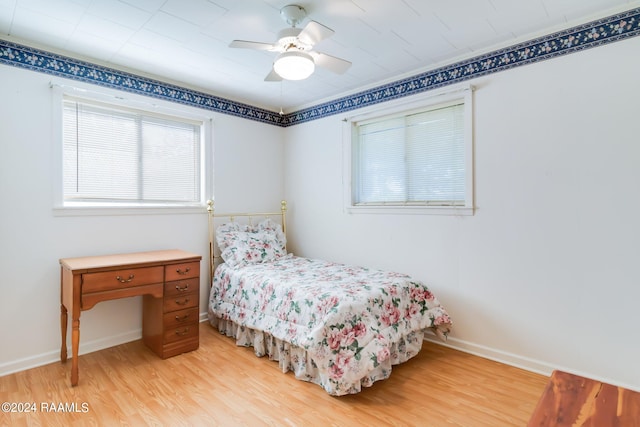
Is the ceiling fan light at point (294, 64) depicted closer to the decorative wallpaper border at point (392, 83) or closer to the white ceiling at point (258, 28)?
the white ceiling at point (258, 28)

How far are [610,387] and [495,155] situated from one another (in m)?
1.86

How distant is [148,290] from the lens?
265cm

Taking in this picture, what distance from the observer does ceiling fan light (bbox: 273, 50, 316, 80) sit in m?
2.03

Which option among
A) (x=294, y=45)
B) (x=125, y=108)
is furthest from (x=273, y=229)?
(x=294, y=45)

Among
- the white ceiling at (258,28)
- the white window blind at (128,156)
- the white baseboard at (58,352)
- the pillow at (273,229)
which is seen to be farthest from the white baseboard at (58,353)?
the white ceiling at (258,28)

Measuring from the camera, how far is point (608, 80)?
7.39 ft

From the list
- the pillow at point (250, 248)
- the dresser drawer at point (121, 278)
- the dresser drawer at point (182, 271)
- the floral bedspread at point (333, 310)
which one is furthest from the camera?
the pillow at point (250, 248)

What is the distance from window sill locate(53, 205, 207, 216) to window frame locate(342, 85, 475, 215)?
5.26 ft

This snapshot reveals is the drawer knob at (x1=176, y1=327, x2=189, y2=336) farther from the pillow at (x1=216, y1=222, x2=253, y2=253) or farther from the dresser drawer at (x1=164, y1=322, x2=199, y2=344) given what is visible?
the pillow at (x1=216, y1=222, x2=253, y2=253)

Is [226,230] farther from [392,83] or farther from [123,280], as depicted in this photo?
[392,83]

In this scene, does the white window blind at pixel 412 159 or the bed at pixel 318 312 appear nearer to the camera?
the bed at pixel 318 312

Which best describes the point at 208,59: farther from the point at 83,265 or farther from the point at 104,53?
the point at 83,265

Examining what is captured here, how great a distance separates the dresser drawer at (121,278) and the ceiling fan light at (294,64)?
1.79 meters

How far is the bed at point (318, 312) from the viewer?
2178 mm
